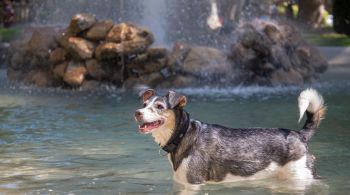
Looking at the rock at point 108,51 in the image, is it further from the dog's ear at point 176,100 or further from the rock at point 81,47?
the dog's ear at point 176,100

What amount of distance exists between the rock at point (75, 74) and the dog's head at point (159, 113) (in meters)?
8.64

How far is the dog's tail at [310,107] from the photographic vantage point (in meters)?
6.55

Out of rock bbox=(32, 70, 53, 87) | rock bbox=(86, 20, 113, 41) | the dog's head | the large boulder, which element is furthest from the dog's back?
rock bbox=(32, 70, 53, 87)

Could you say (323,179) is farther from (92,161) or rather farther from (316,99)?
(92,161)

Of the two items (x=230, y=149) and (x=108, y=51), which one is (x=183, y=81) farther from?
(x=230, y=149)

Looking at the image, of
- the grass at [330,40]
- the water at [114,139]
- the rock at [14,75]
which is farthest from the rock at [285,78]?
the grass at [330,40]

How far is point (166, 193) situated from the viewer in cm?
657

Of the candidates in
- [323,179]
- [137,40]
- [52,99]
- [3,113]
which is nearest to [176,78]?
[137,40]

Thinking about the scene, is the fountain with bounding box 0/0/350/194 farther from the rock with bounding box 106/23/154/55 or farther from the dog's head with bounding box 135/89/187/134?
the dog's head with bounding box 135/89/187/134

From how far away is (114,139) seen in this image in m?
9.47

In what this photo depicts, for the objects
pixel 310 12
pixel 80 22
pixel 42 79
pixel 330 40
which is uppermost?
pixel 80 22

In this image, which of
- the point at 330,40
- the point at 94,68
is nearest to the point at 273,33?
the point at 94,68

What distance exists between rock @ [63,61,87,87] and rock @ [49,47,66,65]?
1.54ft

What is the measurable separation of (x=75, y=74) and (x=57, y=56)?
86cm
